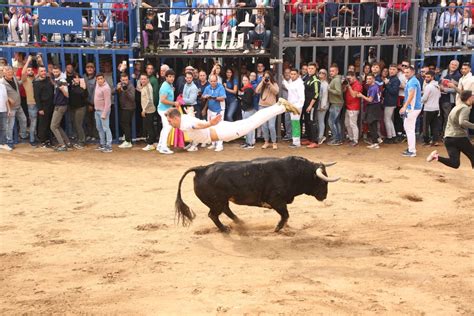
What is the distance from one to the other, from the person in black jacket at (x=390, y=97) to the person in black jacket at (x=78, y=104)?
22.8ft

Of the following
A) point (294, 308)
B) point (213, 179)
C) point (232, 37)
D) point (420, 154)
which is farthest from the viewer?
point (232, 37)

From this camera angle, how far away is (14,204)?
10500 millimetres

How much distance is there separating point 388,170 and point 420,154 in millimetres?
1771

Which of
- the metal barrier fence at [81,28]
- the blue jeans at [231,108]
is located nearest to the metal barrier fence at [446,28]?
the blue jeans at [231,108]

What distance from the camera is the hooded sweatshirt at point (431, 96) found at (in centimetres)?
1411

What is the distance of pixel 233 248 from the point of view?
27.2 feet

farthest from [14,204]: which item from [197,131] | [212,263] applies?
[212,263]

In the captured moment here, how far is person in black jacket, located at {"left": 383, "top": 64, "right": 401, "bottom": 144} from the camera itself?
1412cm

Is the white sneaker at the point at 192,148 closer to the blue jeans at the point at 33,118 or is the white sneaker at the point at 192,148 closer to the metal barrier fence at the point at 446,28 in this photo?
the blue jeans at the point at 33,118

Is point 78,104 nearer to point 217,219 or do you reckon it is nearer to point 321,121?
point 321,121

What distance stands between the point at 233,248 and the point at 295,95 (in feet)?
21.8

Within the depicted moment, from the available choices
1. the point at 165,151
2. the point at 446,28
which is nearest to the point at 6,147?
the point at 165,151

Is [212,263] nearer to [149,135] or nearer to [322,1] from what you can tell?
[149,135]

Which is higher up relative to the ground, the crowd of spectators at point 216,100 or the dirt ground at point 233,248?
the crowd of spectators at point 216,100
